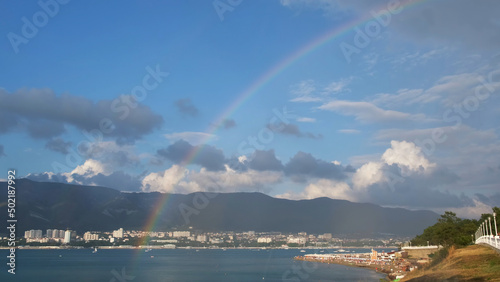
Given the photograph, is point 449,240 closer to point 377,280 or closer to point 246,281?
point 377,280

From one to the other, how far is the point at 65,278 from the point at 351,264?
71.9 m

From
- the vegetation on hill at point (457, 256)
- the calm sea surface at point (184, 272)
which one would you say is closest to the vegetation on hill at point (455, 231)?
the vegetation on hill at point (457, 256)

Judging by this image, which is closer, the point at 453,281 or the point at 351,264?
the point at 453,281

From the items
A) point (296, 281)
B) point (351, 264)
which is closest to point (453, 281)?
point (296, 281)

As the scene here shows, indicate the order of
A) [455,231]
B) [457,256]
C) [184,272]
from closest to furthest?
[457,256], [455,231], [184,272]

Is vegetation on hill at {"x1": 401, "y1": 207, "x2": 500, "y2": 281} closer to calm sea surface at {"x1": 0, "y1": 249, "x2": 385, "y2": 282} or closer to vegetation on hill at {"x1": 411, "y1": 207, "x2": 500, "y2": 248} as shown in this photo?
vegetation on hill at {"x1": 411, "y1": 207, "x2": 500, "y2": 248}

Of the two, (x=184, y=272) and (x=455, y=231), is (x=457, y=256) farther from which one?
(x=184, y=272)

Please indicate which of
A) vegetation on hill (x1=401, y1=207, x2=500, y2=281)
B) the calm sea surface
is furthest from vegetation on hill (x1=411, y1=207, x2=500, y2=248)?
the calm sea surface

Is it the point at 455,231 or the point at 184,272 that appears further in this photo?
the point at 184,272

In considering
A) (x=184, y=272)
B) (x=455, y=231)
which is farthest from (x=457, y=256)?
(x=184, y=272)

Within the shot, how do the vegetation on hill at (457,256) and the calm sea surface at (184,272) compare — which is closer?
the vegetation on hill at (457,256)

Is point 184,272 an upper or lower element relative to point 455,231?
lower

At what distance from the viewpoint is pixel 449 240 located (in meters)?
65.9

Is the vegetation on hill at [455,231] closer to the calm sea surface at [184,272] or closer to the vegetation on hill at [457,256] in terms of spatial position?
the vegetation on hill at [457,256]
